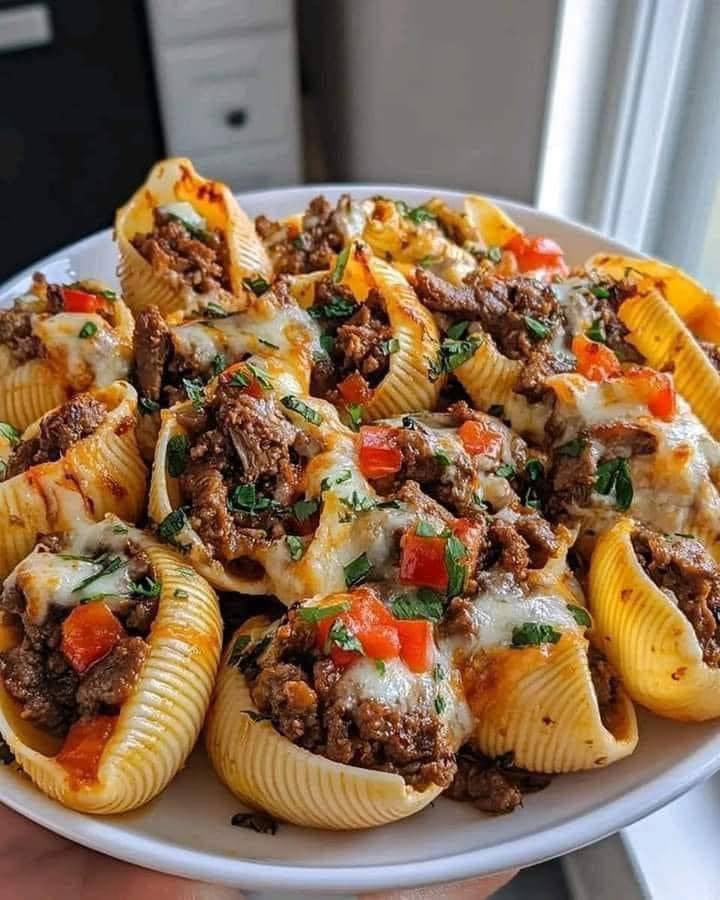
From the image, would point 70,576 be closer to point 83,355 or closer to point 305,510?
point 305,510

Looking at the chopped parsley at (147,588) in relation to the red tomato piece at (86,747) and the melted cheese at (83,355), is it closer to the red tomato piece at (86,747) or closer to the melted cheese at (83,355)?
the red tomato piece at (86,747)

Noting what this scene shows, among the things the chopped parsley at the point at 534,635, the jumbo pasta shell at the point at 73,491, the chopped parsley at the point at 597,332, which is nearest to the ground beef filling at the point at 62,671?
the jumbo pasta shell at the point at 73,491

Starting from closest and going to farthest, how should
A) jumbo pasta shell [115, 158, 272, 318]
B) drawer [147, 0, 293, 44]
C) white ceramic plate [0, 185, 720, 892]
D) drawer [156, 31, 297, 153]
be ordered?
white ceramic plate [0, 185, 720, 892]
jumbo pasta shell [115, 158, 272, 318]
drawer [147, 0, 293, 44]
drawer [156, 31, 297, 153]

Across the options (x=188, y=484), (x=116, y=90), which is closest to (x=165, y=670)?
(x=188, y=484)

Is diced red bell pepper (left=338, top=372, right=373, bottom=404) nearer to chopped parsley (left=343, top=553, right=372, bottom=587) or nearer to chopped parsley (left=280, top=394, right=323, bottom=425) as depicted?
chopped parsley (left=280, top=394, right=323, bottom=425)

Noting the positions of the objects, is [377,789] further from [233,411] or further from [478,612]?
[233,411]

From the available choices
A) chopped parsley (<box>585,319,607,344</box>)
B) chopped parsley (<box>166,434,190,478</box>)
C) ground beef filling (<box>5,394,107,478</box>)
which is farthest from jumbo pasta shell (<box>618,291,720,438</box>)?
ground beef filling (<box>5,394,107,478</box>)

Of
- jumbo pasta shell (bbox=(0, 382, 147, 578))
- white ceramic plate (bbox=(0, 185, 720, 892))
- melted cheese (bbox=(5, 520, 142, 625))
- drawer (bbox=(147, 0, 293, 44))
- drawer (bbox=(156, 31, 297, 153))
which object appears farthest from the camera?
drawer (bbox=(156, 31, 297, 153))
